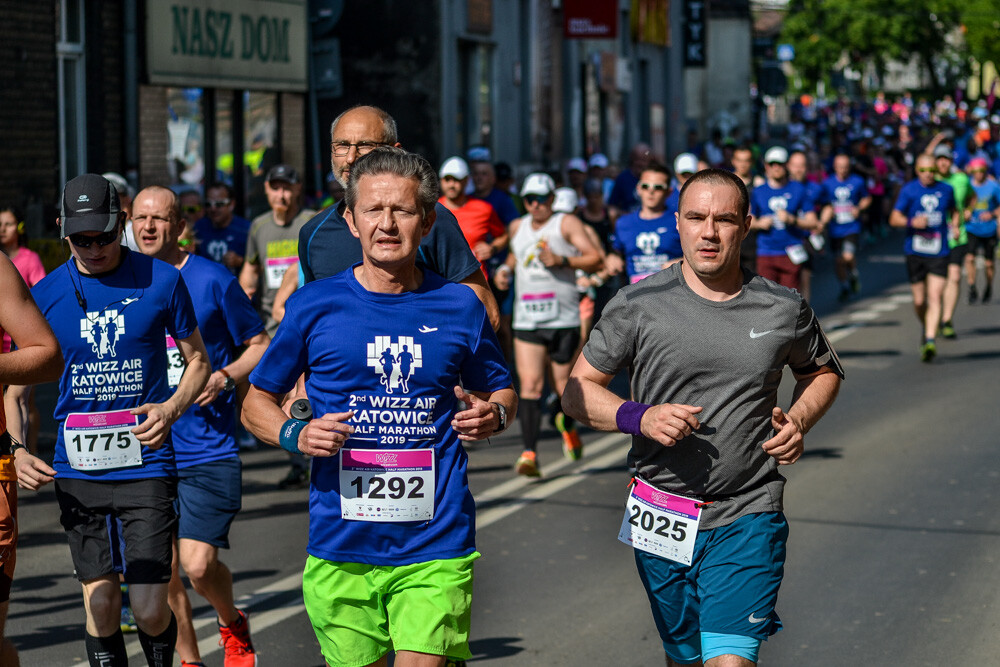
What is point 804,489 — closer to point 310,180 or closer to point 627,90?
point 310,180

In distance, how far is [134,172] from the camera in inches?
694

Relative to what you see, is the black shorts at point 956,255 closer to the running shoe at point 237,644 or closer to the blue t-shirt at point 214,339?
the blue t-shirt at point 214,339

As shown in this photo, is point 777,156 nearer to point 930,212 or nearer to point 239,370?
point 930,212

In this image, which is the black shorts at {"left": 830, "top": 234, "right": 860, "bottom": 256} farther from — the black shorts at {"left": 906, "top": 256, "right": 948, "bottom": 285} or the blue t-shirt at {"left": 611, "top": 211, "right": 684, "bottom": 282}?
the blue t-shirt at {"left": 611, "top": 211, "right": 684, "bottom": 282}

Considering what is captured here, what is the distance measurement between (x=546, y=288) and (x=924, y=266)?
20.4 ft

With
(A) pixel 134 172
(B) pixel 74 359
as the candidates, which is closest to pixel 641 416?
(B) pixel 74 359

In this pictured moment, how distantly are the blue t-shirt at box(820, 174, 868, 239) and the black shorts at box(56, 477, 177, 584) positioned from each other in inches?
628

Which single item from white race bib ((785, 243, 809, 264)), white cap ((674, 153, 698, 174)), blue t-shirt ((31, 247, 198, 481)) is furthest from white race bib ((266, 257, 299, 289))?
white race bib ((785, 243, 809, 264))

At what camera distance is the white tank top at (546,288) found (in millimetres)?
10508

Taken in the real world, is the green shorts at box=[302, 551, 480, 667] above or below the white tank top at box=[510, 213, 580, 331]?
below

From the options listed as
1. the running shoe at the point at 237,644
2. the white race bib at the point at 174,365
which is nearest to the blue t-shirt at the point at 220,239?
the white race bib at the point at 174,365

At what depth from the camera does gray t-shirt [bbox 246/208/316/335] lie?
33.2ft

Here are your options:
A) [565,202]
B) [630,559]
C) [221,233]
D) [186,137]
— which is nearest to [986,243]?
[565,202]

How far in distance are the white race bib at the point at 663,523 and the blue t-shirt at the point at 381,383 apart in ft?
1.81
